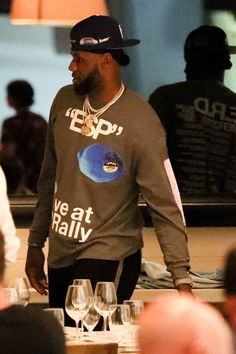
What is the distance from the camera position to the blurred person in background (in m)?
5.68

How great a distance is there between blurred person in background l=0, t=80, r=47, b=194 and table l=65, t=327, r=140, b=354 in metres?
1.82

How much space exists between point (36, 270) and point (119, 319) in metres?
0.85

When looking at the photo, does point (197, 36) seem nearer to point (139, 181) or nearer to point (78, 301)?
point (139, 181)

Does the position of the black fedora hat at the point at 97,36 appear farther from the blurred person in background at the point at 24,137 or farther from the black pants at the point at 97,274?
the blurred person in background at the point at 24,137

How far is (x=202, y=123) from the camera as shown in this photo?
5781 mm

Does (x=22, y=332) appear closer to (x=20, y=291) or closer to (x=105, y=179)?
(x=20, y=291)

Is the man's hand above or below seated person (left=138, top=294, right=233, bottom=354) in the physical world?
below

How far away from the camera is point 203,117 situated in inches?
227

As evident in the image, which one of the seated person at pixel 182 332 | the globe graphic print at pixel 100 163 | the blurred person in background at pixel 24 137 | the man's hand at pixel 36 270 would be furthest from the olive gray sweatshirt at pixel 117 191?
the seated person at pixel 182 332

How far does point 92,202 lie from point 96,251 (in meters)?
0.17

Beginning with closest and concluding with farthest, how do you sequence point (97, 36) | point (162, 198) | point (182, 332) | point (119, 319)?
point (182, 332) → point (119, 319) → point (162, 198) → point (97, 36)

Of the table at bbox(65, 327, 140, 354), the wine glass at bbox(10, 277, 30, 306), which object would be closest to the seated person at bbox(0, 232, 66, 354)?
the table at bbox(65, 327, 140, 354)

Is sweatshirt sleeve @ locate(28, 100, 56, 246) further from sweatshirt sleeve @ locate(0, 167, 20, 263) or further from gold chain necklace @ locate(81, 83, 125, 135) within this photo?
sweatshirt sleeve @ locate(0, 167, 20, 263)

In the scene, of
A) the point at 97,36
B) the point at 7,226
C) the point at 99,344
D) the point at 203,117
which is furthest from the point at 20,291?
the point at 203,117
